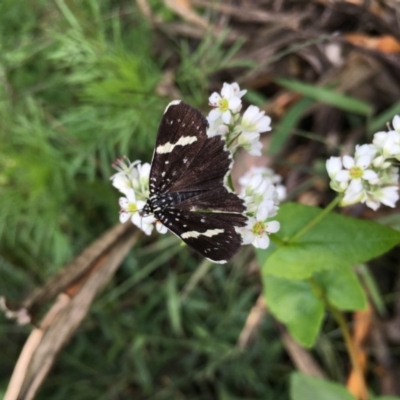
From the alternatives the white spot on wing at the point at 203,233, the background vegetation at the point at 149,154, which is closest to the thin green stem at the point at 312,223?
the white spot on wing at the point at 203,233

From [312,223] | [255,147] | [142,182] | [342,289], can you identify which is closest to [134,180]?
[142,182]

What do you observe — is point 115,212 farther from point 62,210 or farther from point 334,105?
point 334,105

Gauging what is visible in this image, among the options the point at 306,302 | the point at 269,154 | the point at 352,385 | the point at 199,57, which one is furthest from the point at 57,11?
the point at 352,385

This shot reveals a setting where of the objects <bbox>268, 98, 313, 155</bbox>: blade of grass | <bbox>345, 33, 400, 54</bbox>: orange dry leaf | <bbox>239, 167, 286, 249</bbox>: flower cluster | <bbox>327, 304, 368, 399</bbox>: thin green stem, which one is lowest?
<bbox>327, 304, 368, 399</bbox>: thin green stem

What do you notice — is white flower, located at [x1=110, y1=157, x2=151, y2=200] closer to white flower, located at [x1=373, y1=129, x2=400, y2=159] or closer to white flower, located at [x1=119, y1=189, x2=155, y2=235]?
white flower, located at [x1=119, y1=189, x2=155, y2=235]

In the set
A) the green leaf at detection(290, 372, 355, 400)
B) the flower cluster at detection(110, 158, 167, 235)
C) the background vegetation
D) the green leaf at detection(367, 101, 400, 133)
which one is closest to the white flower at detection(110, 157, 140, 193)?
the flower cluster at detection(110, 158, 167, 235)

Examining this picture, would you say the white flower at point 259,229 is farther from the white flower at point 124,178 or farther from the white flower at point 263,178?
the white flower at point 124,178
